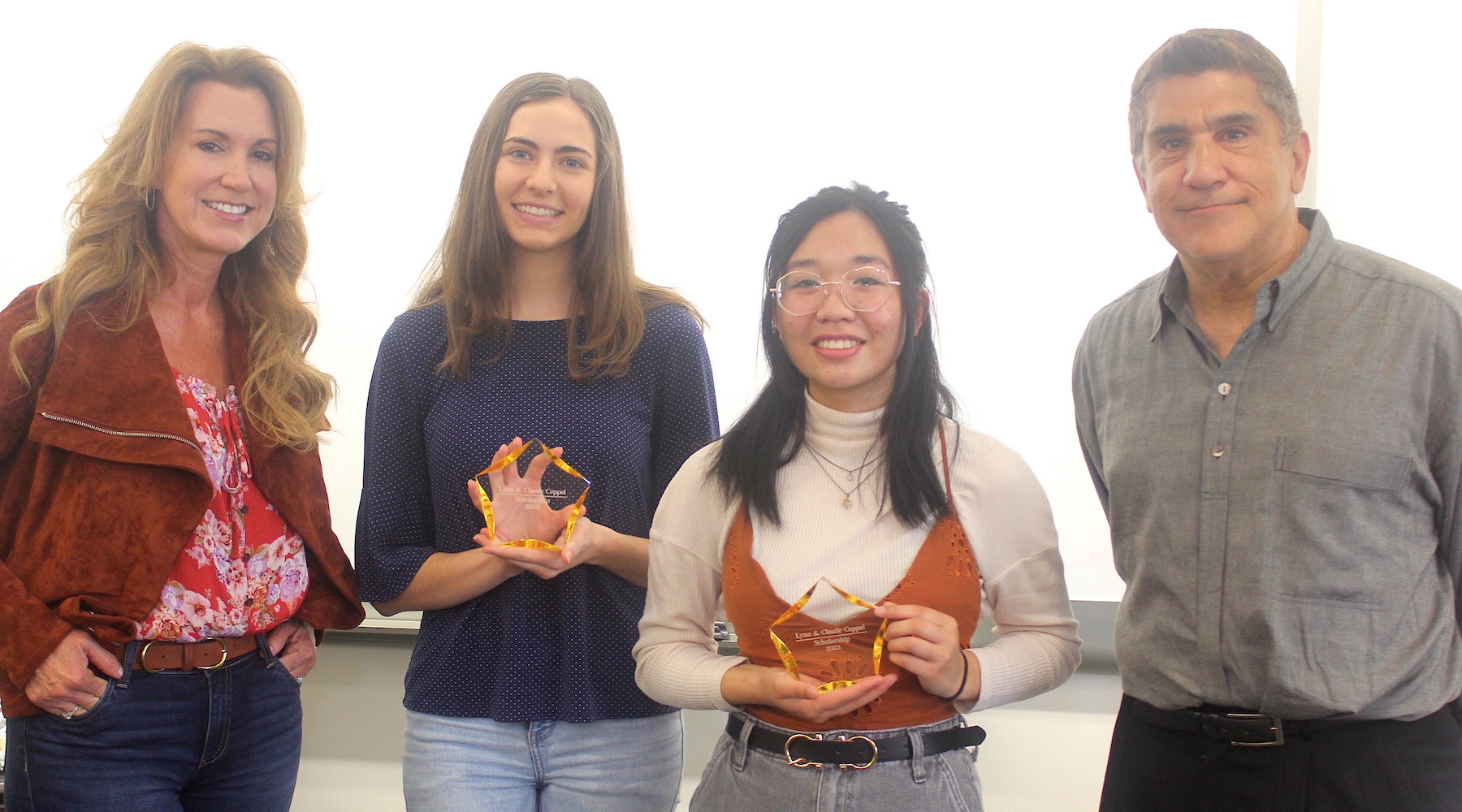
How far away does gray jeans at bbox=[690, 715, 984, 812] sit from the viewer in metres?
1.42

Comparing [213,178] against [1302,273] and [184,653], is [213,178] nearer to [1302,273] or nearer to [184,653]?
[184,653]

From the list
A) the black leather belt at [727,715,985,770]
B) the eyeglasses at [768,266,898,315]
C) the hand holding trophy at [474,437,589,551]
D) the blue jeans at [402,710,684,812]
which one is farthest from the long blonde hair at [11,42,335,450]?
the black leather belt at [727,715,985,770]

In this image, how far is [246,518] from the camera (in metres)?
1.87

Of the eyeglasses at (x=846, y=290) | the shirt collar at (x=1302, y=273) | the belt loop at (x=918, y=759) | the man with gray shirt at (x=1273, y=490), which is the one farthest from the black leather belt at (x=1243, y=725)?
the eyeglasses at (x=846, y=290)

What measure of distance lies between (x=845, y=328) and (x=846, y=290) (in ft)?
0.20

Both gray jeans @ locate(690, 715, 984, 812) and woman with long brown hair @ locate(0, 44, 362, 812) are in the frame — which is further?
woman with long brown hair @ locate(0, 44, 362, 812)

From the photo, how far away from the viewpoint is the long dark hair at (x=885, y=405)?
1.57m

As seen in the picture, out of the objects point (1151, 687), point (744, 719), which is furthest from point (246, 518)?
point (1151, 687)

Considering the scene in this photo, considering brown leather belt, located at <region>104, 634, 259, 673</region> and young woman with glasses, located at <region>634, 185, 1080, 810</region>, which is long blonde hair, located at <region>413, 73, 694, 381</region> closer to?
young woman with glasses, located at <region>634, 185, 1080, 810</region>

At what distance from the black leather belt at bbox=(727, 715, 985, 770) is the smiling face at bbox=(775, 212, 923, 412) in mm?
492

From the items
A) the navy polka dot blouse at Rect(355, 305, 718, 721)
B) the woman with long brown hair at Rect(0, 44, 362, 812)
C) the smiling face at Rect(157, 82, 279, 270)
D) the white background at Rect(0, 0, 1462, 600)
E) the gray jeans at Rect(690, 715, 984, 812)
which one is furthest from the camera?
the white background at Rect(0, 0, 1462, 600)

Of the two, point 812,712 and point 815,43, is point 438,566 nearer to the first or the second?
point 812,712

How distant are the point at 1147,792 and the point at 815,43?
1.98 m

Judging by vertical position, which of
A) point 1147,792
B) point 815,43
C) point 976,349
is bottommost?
point 1147,792
